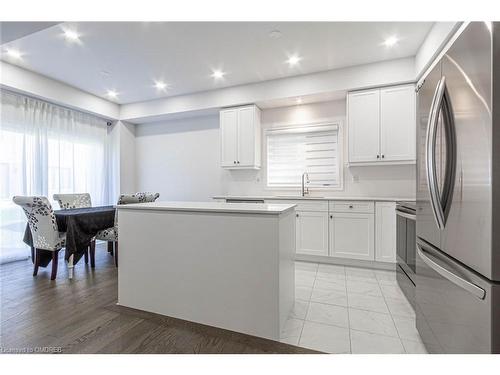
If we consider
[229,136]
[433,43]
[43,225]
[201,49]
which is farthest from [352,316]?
[43,225]

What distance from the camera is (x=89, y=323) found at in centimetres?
186

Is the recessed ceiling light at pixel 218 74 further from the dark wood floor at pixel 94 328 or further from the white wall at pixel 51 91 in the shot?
the dark wood floor at pixel 94 328

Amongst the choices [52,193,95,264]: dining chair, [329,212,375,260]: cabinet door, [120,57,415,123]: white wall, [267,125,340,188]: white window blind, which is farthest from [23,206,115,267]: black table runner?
[329,212,375,260]: cabinet door

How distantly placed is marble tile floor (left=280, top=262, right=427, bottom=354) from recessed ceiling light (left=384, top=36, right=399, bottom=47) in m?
2.78

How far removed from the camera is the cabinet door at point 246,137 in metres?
3.98

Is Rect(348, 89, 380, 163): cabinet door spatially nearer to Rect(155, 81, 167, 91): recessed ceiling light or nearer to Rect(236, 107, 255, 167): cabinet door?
Rect(236, 107, 255, 167): cabinet door

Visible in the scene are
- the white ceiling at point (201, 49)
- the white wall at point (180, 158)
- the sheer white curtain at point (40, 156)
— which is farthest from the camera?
the white wall at point (180, 158)

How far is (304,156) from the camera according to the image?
13.4 ft

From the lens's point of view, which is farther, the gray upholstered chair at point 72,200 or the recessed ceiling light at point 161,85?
the recessed ceiling light at point 161,85

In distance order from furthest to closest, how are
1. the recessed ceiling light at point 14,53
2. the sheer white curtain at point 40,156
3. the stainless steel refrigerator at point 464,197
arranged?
the sheer white curtain at point 40,156
the recessed ceiling light at point 14,53
the stainless steel refrigerator at point 464,197

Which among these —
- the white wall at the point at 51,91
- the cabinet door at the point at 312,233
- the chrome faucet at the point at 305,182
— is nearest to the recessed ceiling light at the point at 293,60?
the chrome faucet at the point at 305,182

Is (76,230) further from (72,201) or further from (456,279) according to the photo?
(456,279)

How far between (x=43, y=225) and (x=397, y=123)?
15.0 feet

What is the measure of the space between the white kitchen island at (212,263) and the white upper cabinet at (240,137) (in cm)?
222
